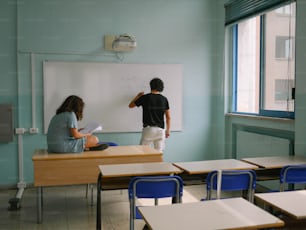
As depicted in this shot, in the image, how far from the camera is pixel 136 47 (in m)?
5.57

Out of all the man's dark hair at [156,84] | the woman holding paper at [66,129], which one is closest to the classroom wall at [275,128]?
the man's dark hair at [156,84]

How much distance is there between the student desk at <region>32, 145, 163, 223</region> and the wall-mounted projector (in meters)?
1.85

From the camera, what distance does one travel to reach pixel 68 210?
4.27 m

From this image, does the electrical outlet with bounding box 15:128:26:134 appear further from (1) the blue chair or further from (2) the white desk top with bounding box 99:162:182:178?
(1) the blue chair

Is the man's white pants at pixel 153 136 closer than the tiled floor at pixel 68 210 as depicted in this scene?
No

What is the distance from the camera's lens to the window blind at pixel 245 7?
15.4ft

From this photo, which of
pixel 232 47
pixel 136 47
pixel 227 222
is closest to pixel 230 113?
pixel 232 47

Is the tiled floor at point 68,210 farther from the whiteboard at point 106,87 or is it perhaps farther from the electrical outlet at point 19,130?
the whiteboard at point 106,87

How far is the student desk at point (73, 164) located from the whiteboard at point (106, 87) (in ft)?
4.25

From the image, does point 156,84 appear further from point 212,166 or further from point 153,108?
point 212,166

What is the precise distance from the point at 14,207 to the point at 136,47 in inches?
113

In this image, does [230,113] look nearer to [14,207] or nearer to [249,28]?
[249,28]

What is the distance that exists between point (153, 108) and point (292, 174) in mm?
2284

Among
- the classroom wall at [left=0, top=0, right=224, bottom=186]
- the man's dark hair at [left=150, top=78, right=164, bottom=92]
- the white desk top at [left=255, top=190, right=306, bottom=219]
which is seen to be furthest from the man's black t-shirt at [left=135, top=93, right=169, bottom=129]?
the white desk top at [left=255, top=190, right=306, bottom=219]
